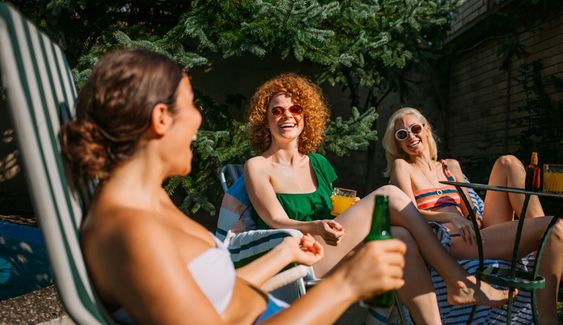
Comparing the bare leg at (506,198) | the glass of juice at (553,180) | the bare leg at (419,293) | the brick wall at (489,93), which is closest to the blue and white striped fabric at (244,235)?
the bare leg at (419,293)

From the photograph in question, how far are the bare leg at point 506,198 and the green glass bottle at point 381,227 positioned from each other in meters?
2.09

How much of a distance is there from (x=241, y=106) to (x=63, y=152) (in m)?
5.81

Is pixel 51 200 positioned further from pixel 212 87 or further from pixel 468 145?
pixel 468 145

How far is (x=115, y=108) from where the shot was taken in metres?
1.11

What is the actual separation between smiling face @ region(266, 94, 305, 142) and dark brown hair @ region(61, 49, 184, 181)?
2043 millimetres

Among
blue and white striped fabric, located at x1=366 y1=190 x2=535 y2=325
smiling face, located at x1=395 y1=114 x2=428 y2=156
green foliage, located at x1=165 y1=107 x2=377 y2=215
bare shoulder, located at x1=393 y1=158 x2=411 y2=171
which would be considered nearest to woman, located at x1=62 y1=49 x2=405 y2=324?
blue and white striped fabric, located at x1=366 y1=190 x2=535 y2=325

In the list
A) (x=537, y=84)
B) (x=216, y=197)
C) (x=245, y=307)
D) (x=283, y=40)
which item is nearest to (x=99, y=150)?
(x=245, y=307)

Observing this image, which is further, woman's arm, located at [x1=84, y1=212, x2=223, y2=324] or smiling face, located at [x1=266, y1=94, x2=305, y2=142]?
smiling face, located at [x1=266, y1=94, x2=305, y2=142]

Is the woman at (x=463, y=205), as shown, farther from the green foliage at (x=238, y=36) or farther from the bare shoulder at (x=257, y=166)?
the green foliage at (x=238, y=36)

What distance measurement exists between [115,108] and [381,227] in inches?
24.5

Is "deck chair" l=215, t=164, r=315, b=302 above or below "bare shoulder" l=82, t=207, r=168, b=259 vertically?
below

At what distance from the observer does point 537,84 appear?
5824mm

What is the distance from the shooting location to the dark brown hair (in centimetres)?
112

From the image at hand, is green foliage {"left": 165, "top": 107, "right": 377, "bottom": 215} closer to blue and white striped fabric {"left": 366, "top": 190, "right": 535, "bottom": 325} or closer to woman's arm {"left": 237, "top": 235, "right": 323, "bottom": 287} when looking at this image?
blue and white striped fabric {"left": 366, "top": 190, "right": 535, "bottom": 325}
